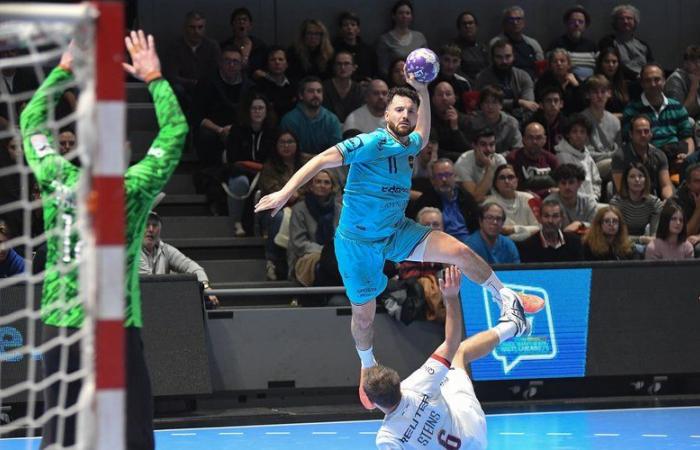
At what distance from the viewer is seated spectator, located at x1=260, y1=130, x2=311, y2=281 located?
13898mm

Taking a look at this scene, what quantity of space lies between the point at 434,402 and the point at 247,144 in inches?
288

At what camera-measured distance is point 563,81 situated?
675 inches

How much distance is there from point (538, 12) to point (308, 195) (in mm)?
7151

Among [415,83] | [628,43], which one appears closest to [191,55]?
[628,43]

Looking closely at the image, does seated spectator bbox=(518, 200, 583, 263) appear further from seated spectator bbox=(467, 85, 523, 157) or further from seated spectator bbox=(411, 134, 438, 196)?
seated spectator bbox=(467, 85, 523, 157)

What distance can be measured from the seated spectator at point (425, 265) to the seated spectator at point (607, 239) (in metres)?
1.89

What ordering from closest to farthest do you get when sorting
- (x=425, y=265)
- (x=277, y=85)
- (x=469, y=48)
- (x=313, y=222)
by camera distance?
(x=425, y=265)
(x=313, y=222)
(x=277, y=85)
(x=469, y=48)

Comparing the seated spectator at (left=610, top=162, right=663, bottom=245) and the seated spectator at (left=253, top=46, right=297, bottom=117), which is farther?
the seated spectator at (left=253, top=46, right=297, bottom=117)

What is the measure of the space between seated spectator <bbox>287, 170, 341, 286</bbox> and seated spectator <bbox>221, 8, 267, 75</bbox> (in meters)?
3.16

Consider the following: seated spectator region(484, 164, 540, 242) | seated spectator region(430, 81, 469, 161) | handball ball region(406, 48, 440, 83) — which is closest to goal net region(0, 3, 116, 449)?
handball ball region(406, 48, 440, 83)

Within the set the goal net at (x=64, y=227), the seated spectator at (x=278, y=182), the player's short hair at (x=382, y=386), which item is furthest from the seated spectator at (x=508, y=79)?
the goal net at (x=64, y=227)

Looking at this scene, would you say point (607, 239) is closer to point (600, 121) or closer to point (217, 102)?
point (600, 121)

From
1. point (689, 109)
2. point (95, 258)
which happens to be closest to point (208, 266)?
point (689, 109)

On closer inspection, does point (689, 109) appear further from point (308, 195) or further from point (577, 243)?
point (308, 195)
